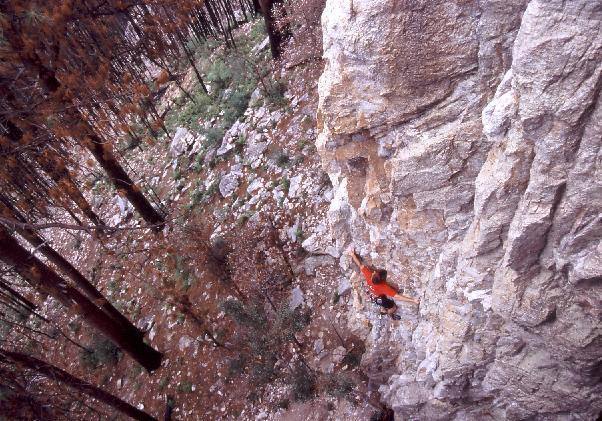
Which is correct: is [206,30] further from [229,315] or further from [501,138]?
[501,138]

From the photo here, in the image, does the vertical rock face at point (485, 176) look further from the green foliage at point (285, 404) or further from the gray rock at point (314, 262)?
the gray rock at point (314, 262)

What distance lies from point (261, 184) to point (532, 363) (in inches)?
279

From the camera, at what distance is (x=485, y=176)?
12.5 ft

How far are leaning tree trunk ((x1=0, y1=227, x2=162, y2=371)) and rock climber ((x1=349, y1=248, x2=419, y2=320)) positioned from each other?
182 inches

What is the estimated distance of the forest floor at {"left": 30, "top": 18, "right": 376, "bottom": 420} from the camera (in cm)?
770

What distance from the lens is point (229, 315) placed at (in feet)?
29.4

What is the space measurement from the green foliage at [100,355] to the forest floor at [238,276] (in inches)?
1.2

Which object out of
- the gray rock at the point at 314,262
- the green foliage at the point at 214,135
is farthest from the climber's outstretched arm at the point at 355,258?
the green foliage at the point at 214,135

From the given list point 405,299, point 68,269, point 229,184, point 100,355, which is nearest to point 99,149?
point 68,269

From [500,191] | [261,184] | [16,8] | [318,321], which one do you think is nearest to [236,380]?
[318,321]

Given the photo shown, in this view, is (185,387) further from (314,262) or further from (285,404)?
(314,262)

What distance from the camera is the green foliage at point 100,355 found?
34.7 feet

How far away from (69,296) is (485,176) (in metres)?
6.55

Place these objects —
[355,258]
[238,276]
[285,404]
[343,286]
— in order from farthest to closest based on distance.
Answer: [238,276], [343,286], [285,404], [355,258]
